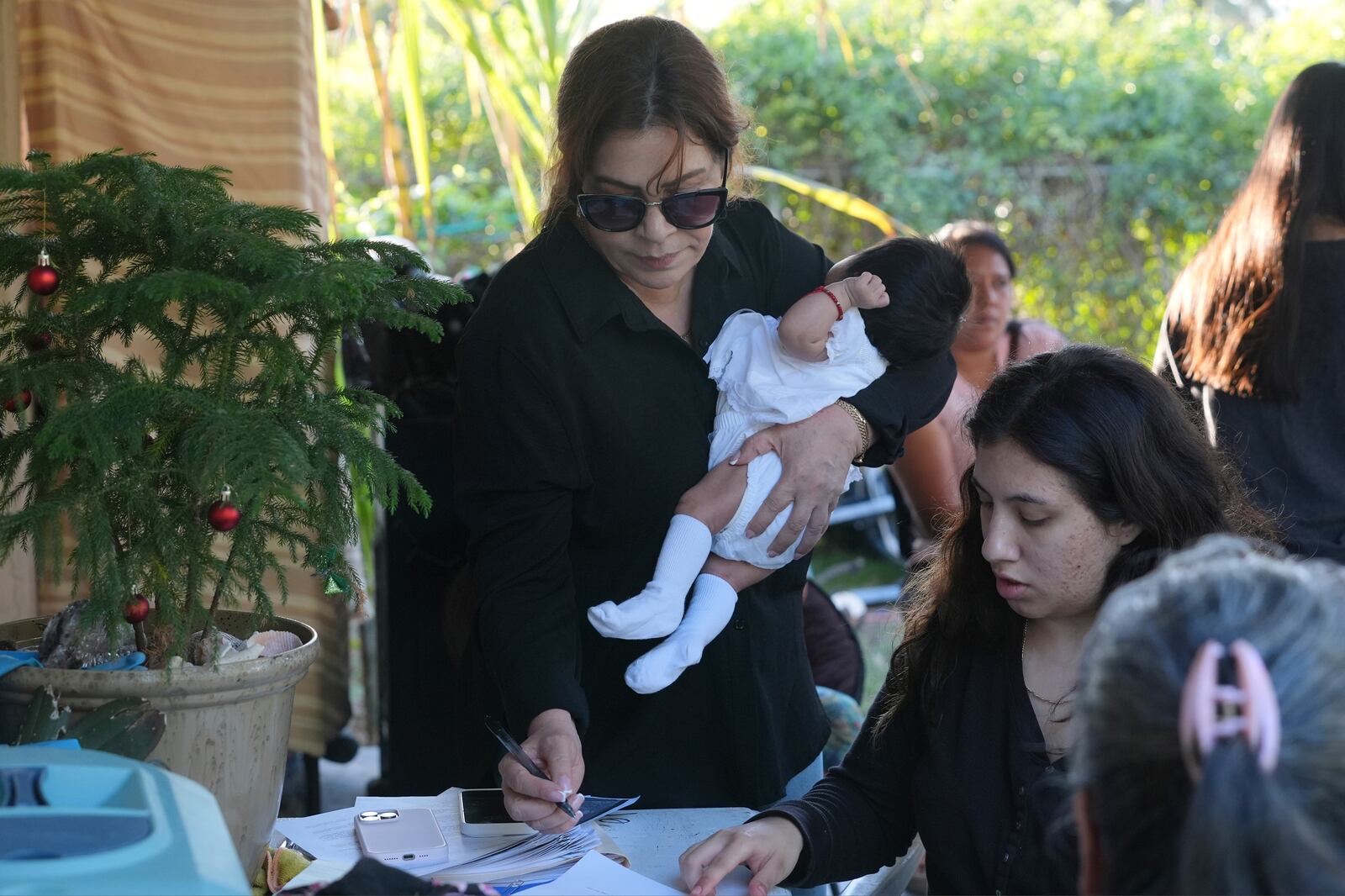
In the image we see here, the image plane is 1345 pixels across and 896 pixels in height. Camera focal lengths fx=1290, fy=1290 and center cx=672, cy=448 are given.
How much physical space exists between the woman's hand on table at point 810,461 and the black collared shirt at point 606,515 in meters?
0.05

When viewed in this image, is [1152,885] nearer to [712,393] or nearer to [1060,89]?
[712,393]

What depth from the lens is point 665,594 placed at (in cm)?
184

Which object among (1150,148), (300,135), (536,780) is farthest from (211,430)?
(1150,148)

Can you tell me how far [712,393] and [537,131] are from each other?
1205mm

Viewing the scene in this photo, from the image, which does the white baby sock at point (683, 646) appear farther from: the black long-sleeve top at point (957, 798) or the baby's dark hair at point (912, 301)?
the baby's dark hair at point (912, 301)

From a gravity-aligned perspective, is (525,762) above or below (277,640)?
below

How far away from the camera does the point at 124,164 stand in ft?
4.65

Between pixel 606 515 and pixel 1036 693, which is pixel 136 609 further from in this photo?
pixel 1036 693

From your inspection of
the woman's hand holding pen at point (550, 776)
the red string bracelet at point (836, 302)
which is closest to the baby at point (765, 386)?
the red string bracelet at point (836, 302)

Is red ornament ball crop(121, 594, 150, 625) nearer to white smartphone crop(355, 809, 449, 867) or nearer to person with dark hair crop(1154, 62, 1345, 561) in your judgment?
white smartphone crop(355, 809, 449, 867)

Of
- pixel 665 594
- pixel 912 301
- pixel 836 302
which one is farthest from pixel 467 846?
pixel 912 301

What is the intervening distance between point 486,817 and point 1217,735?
3.48 feet

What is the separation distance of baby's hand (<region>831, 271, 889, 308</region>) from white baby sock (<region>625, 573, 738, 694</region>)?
0.51m

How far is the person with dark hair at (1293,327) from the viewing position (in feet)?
8.06
